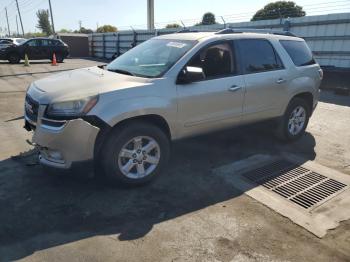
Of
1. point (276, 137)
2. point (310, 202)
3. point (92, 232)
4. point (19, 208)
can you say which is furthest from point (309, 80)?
point (19, 208)

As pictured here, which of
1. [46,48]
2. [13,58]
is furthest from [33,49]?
[13,58]

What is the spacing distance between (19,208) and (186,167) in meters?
2.17

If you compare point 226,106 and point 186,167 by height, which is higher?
point 226,106

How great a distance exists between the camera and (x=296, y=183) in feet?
14.4

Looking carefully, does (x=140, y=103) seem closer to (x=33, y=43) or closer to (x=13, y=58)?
(x=13, y=58)

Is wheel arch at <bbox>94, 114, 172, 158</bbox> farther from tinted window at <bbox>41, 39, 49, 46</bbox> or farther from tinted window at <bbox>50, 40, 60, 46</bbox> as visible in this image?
tinted window at <bbox>50, 40, 60, 46</bbox>

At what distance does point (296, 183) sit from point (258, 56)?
6.38ft

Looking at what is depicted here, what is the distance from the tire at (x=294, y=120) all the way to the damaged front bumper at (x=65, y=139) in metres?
3.31

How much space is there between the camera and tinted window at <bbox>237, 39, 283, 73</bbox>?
488 cm

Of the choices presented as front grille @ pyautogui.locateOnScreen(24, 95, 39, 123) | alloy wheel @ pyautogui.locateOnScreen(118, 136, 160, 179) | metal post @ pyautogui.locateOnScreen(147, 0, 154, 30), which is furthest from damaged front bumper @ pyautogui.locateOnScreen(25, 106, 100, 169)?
metal post @ pyautogui.locateOnScreen(147, 0, 154, 30)

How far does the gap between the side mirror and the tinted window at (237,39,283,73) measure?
1.01 m

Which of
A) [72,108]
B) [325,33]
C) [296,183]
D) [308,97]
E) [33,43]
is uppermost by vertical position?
[325,33]

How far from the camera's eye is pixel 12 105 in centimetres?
853

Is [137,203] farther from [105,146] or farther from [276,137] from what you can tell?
[276,137]
